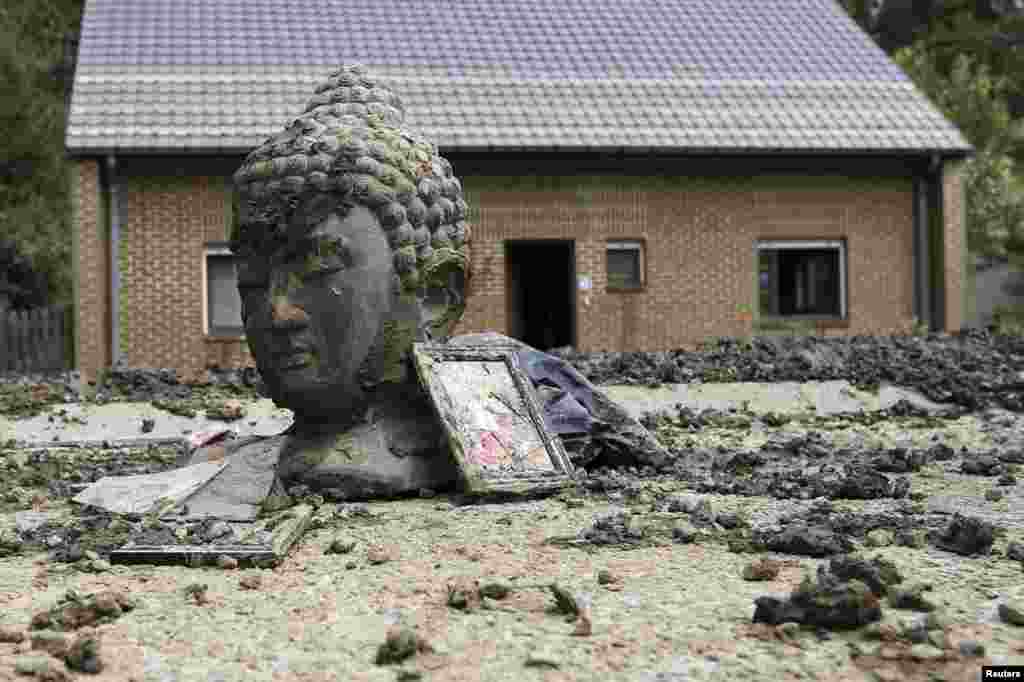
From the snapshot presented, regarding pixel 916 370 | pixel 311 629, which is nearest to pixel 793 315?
pixel 916 370

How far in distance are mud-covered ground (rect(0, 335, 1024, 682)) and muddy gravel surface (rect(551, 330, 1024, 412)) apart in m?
4.77

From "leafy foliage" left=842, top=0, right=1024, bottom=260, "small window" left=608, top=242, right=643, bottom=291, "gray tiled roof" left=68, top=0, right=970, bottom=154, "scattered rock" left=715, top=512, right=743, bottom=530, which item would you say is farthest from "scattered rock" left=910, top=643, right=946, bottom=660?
"leafy foliage" left=842, top=0, right=1024, bottom=260

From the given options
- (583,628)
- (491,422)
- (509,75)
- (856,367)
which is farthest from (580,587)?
(509,75)

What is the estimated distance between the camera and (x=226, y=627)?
363 centimetres

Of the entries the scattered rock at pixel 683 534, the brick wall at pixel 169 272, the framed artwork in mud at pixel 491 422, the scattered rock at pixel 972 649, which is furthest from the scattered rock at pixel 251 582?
the brick wall at pixel 169 272

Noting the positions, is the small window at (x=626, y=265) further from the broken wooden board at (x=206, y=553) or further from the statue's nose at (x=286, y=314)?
the broken wooden board at (x=206, y=553)

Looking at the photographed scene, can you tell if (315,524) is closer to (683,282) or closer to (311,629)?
(311,629)

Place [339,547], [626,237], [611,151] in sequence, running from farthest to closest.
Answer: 1. [626,237]
2. [611,151]
3. [339,547]

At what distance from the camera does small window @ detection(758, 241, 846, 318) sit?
66.1 feet

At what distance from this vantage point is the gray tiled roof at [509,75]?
60.0ft

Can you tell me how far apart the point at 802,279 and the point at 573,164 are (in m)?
4.73

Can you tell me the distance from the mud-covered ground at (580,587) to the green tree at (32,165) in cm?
1774

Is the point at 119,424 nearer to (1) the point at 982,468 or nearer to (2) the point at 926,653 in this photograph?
(1) the point at 982,468

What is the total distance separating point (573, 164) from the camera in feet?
62.4
